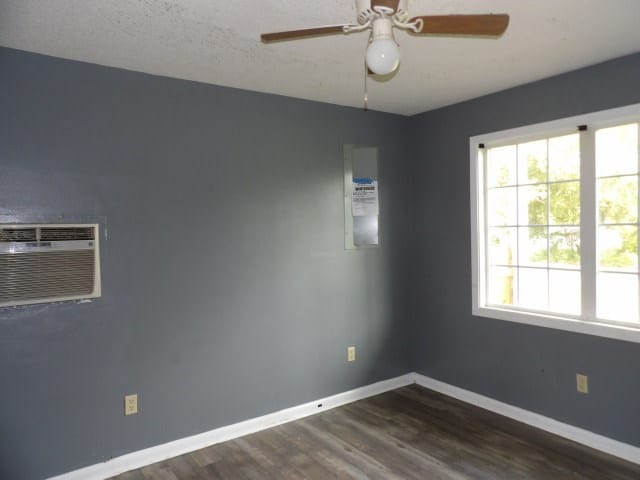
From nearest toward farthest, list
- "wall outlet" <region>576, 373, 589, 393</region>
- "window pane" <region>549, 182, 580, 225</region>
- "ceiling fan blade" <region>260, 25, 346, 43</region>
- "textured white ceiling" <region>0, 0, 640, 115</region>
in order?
"ceiling fan blade" <region>260, 25, 346, 43</region>, "textured white ceiling" <region>0, 0, 640, 115</region>, "wall outlet" <region>576, 373, 589, 393</region>, "window pane" <region>549, 182, 580, 225</region>

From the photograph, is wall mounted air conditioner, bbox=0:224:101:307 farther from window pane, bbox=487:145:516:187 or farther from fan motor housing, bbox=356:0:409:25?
window pane, bbox=487:145:516:187

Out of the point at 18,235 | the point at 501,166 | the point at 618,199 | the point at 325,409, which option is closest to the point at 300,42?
the point at 18,235

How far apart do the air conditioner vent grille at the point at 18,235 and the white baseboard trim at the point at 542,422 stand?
3.31 metres

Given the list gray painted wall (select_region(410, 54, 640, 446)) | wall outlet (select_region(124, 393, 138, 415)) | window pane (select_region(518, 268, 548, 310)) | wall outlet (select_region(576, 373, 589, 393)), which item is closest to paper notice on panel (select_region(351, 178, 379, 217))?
gray painted wall (select_region(410, 54, 640, 446))

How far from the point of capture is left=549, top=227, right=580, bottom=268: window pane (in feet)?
10.2

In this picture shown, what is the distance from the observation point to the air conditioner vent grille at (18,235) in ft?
7.88

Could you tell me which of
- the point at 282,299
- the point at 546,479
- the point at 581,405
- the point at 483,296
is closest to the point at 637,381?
the point at 581,405

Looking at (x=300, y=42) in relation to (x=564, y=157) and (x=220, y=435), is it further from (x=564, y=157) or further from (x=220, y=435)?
(x=220, y=435)

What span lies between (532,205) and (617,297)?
86 centimetres

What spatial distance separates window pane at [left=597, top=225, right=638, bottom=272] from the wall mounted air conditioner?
3226 millimetres

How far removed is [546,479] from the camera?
102 inches

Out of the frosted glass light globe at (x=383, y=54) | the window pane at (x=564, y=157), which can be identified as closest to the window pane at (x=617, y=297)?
the window pane at (x=564, y=157)

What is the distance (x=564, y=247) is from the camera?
125 inches

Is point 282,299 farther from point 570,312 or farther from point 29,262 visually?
point 570,312
